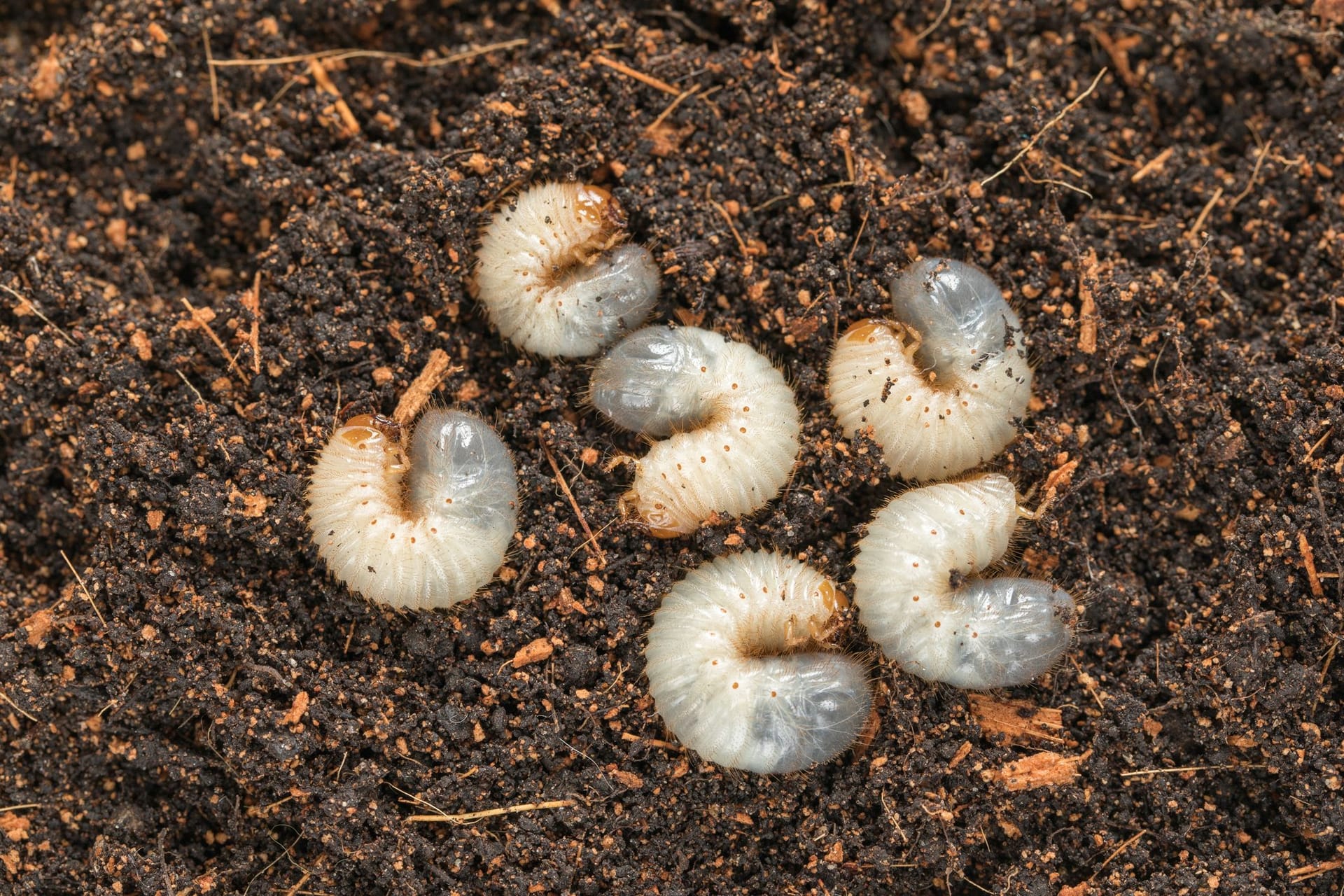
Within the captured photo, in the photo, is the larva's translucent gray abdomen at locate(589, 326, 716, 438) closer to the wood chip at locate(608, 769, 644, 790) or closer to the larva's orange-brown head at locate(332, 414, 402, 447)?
the larva's orange-brown head at locate(332, 414, 402, 447)

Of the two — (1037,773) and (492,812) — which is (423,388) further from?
(1037,773)

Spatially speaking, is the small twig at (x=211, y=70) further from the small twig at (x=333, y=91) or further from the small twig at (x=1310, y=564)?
the small twig at (x=1310, y=564)

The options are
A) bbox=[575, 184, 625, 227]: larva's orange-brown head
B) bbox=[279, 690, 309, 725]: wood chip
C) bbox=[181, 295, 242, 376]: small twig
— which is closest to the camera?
bbox=[279, 690, 309, 725]: wood chip

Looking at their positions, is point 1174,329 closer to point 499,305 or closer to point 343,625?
point 499,305

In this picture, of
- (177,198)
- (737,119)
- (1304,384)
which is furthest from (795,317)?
(177,198)

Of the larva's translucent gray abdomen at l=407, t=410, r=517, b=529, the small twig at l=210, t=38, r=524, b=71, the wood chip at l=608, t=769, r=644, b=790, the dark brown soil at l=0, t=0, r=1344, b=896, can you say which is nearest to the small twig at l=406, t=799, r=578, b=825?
the dark brown soil at l=0, t=0, r=1344, b=896

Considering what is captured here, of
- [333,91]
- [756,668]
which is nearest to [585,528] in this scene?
[756,668]

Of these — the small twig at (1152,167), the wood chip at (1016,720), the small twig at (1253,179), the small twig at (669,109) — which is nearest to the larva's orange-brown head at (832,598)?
the wood chip at (1016,720)

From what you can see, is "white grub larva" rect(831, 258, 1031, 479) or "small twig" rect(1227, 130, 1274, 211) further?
"small twig" rect(1227, 130, 1274, 211)
